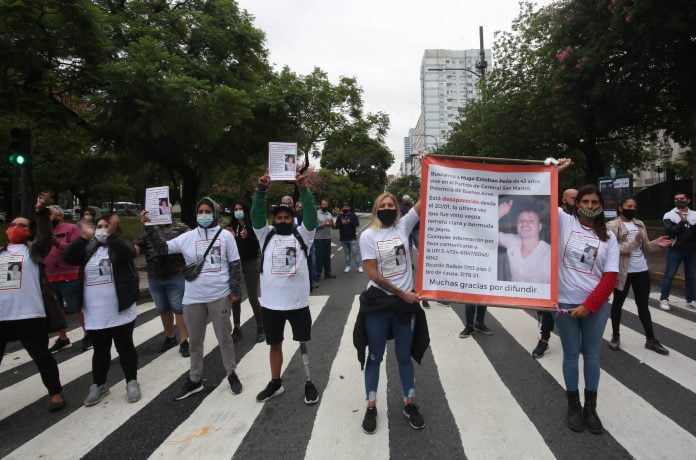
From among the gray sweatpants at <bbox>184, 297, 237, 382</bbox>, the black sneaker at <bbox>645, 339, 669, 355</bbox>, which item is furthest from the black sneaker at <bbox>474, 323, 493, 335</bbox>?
the gray sweatpants at <bbox>184, 297, 237, 382</bbox>

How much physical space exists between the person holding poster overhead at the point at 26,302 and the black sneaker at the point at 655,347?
6536 millimetres

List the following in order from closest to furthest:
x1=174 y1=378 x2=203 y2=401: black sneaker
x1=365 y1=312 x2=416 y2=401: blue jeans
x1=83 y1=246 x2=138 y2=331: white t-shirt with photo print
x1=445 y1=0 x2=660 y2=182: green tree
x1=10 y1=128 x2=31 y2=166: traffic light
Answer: x1=365 y1=312 x2=416 y2=401: blue jeans → x1=83 y1=246 x2=138 y2=331: white t-shirt with photo print → x1=174 y1=378 x2=203 y2=401: black sneaker → x1=10 y1=128 x2=31 y2=166: traffic light → x1=445 y1=0 x2=660 y2=182: green tree

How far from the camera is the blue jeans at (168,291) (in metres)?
5.20

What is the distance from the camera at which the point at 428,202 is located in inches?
135

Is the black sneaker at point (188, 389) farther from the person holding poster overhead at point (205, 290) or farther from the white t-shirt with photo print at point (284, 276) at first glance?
the white t-shirt with photo print at point (284, 276)

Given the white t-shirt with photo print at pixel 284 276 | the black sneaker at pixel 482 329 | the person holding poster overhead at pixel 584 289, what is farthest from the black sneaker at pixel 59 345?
the person holding poster overhead at pixel 584 289

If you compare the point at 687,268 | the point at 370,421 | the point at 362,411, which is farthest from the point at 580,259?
the point at 687,268

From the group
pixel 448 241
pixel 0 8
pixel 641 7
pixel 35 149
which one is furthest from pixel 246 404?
pixel 35 149

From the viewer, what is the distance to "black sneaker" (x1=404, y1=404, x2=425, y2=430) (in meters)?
3.26

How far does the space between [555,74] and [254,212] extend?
678 inches

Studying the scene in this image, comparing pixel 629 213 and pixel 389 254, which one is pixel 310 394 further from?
pixel 629 213

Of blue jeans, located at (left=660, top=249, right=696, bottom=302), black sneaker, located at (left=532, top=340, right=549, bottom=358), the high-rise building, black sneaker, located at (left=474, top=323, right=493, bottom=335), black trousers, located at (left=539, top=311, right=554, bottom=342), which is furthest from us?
the high-rise building

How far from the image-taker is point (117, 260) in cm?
402

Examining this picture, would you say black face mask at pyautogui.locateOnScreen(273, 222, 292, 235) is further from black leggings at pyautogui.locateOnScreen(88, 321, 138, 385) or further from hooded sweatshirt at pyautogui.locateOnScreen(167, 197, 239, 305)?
black leggings at pyautogui.locateOnScreen(88, 321, 138, 385)
